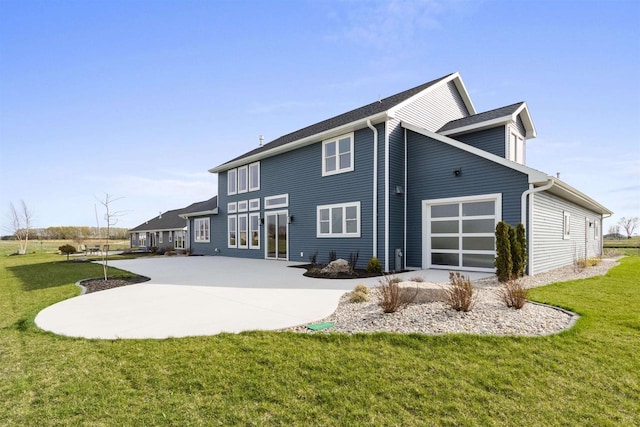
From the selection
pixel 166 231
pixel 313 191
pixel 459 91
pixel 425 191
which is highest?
pixel 459 91

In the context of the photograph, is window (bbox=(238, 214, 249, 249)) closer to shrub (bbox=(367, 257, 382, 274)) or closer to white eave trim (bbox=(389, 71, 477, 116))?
shrub (bbox=(367, 257, 382, 274))

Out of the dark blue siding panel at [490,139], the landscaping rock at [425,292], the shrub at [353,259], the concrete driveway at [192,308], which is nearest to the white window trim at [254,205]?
the shrub at [353,259]

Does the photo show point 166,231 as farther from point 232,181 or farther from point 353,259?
point 353,259

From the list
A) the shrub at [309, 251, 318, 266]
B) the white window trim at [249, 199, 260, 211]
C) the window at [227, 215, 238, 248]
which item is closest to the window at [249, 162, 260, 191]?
the white window trim at [249, 199, 260, 211]

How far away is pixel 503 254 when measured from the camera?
9000mm

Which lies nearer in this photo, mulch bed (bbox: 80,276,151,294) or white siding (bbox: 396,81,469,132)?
mulch bed (bbox: 80,276,151,294)

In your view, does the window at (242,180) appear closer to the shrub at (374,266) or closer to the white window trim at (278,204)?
the white window trim at (278,204)

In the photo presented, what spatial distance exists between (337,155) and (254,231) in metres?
7.31

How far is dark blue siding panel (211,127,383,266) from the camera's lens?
496 inches

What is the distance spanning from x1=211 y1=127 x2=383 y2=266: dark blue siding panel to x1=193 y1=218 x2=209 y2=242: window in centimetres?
495

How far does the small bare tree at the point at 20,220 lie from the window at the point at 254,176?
30.2 meters

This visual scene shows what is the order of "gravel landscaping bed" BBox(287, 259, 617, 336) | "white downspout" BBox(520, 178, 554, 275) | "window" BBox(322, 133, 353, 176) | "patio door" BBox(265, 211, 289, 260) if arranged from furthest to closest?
"patio door" BBox(265, 211, 289, 260) < "window" BBox(322, 133, 353, 176) < "white downspout" BBox(520, 178, 554, 275) < "gravel landscaping bed" BBox(287, 259, 617, 336)

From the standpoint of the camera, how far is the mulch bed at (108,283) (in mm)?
8742

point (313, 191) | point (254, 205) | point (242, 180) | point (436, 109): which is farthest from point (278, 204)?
point (436, 109)
